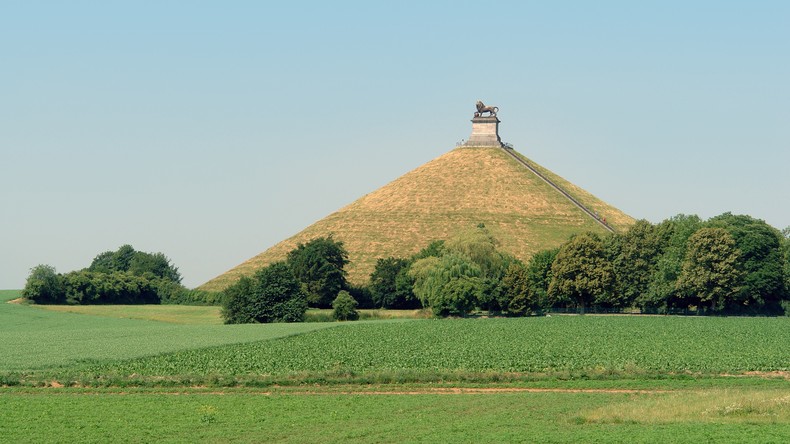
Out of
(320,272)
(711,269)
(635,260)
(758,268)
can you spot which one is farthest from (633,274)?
(320,272)

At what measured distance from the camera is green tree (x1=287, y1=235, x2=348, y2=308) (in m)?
131

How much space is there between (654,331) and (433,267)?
123 ft

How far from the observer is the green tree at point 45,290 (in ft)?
468

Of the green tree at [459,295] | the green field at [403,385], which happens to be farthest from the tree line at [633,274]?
the green field at [403,385]

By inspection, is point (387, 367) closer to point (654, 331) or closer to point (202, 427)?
point (202, 427)

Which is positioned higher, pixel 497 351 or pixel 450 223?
pixel 450 223

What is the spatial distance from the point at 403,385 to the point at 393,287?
84.3m

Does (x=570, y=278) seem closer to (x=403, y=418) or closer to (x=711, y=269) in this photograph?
(x=711, y=269)

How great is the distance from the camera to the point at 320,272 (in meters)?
132

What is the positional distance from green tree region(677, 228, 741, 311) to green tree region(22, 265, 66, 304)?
8503 centimetres

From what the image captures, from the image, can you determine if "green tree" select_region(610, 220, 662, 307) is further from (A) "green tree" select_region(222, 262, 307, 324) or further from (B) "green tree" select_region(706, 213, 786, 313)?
(A) "green tree" select_region(222, 262, 307, 324)

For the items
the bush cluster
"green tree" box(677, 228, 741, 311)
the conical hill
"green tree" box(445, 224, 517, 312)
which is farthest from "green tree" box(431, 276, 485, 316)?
the bush cluster

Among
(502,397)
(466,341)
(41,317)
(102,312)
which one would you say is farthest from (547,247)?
(502,397)

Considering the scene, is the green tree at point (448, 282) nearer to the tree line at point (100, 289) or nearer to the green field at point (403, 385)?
the green field at point (403, 385)
